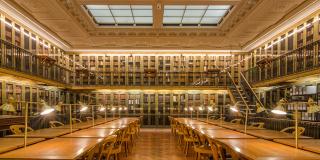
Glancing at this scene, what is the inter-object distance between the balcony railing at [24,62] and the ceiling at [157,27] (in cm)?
134

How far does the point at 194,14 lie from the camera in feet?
43.8

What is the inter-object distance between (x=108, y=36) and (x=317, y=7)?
355 inches

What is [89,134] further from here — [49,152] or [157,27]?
[157,27]

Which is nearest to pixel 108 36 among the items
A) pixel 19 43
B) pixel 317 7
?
pixel 19 43

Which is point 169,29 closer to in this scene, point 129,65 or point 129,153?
point 129,65

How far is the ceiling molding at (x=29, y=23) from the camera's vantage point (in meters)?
10.8

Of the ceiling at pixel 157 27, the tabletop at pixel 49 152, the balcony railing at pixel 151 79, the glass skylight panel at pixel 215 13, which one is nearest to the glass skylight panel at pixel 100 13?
the ceiling at pixel 157 27

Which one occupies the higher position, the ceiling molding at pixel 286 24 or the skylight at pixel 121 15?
the skylight at pixel 121 15

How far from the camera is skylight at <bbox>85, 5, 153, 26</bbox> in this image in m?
12.4

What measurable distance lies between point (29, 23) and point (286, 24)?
382 inches

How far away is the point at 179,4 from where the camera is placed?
11.5 metres

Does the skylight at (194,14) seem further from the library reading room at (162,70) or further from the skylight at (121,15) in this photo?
the skylight at (121,15)

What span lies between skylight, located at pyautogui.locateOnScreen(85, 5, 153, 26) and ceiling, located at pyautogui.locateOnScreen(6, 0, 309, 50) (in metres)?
0.21

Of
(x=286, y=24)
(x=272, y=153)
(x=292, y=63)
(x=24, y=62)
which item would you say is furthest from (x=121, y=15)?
(x=272, y=153)
